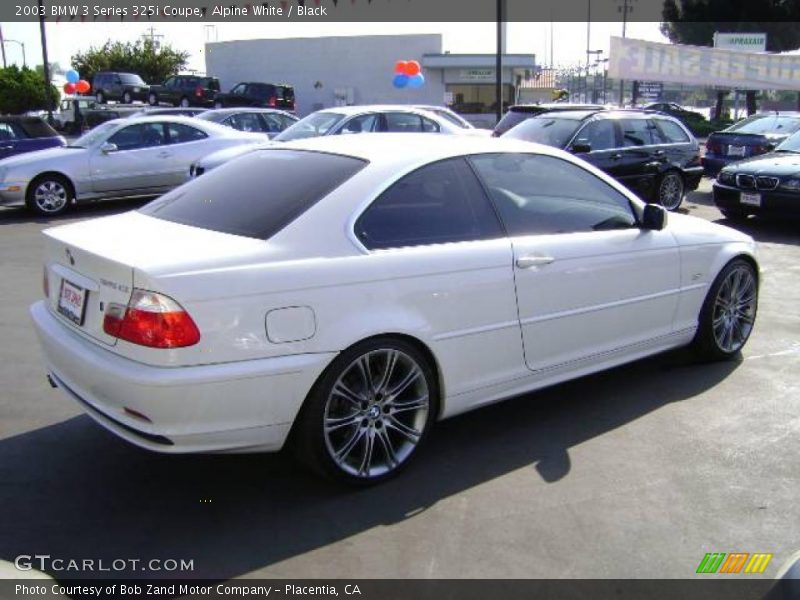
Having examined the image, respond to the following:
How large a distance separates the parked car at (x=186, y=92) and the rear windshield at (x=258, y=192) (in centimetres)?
3657

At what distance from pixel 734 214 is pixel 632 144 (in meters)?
1.73

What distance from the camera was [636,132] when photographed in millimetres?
11438

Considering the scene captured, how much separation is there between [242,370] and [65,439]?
157 centimetres

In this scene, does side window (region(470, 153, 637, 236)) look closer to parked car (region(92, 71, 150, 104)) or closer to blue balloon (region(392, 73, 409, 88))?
blue balloon (region(392, 73, 409, 88))

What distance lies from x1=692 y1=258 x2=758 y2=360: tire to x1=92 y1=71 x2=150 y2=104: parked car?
39719mm

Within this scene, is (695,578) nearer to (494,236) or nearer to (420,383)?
(420,383)

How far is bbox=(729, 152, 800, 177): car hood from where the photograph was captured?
33.3 feet

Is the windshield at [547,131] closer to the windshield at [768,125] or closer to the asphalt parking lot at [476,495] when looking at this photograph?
the windshield at [768,125]

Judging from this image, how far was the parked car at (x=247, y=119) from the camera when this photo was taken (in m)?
15.9

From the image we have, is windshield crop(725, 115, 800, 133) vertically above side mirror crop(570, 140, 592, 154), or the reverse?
windshield crop(725, 115, 800, 133)

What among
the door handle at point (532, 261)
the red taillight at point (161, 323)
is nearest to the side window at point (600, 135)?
the door handle at point (532, 261)

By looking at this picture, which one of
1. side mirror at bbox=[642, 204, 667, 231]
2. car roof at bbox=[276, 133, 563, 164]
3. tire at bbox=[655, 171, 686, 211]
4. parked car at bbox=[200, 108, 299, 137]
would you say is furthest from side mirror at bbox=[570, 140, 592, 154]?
parked car at bbox=[200, 108, 299, 137]

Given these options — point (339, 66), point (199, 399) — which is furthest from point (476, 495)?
point (339, 66)

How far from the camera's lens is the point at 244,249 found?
3.29 meters
